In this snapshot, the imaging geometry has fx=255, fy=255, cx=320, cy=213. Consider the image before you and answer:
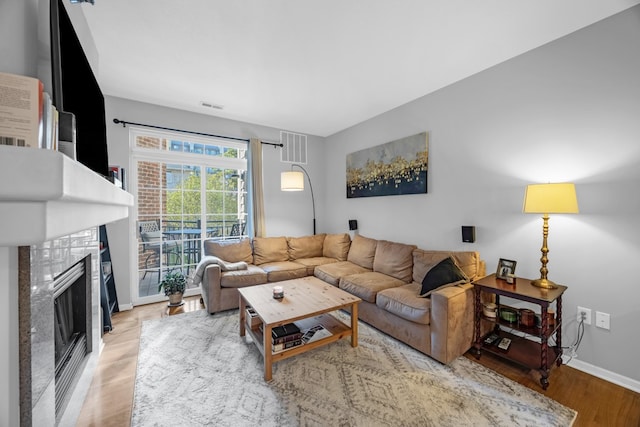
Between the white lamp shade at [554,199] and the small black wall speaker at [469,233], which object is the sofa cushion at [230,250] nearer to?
the small black wall speaker at [469,233]

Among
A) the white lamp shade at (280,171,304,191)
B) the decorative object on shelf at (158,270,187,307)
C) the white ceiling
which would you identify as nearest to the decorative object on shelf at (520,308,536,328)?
the white ceiling

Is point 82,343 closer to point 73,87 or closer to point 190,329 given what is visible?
point 190,329

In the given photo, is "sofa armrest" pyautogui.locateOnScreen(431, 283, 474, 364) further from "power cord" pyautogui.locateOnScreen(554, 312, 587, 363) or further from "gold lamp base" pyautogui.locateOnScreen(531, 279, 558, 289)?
"power cord" pyautogui.locateOnScreen(554, 312, 587, 363)

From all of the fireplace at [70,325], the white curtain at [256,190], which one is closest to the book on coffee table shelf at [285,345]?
the fireplace at [70,325]

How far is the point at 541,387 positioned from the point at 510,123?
2156 mm

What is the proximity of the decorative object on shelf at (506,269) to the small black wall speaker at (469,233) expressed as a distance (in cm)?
37

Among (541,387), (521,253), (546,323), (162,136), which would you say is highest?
(162,136)

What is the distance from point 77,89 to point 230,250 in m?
2.39

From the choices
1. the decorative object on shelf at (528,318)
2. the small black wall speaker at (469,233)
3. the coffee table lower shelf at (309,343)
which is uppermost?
the small black wall speaker at (469,233)

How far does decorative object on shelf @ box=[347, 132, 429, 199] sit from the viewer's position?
10.3 feet

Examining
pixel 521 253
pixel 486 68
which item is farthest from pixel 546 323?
pixel 486 68

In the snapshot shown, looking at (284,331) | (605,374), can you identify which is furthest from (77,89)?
(605,374)

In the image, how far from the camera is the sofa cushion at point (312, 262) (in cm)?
358

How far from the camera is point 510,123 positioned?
2375 millimetres
